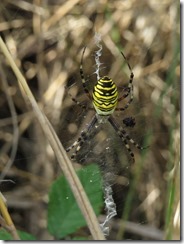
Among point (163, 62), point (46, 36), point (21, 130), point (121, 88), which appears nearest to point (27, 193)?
point (21, 130)

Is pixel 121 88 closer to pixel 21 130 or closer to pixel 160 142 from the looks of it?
pixel 160 142

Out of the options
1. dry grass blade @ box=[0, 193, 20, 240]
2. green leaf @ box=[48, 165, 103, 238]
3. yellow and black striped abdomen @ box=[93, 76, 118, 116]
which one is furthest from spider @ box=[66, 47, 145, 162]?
dry grass blade @ box=[0, 193, 20, 240]

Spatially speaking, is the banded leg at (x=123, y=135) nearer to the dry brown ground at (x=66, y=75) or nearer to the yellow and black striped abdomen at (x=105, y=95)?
the yellow and black striped abdomen at (x=105, y=95)

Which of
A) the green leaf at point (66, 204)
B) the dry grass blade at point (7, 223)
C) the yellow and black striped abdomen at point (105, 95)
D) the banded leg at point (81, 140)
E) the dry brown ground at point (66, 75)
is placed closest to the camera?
the dry grass blade at point (7, 223)

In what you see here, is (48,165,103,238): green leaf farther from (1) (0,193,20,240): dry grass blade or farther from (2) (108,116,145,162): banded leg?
(1) (0,193,20,240): dry grass blade

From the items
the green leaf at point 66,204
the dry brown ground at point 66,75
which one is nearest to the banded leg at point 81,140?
the green leaf at point 66,204

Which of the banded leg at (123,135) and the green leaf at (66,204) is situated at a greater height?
the banded leg at (123,135)

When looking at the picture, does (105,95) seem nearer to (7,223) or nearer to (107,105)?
(107,105)
